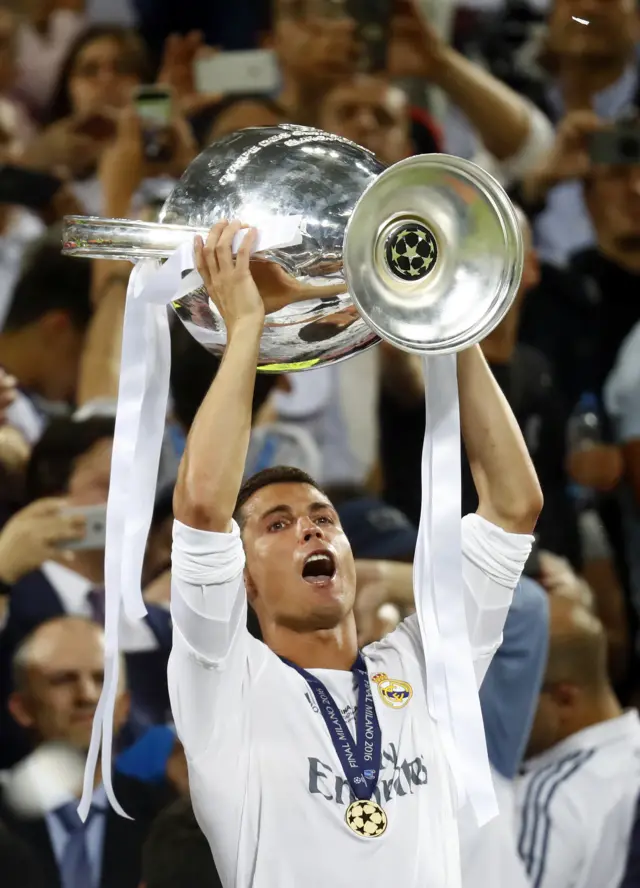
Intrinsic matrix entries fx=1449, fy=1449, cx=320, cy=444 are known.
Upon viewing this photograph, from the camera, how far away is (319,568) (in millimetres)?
2107

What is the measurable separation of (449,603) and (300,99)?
215 centimetres

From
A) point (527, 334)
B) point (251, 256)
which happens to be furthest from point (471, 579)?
point (527, 334)

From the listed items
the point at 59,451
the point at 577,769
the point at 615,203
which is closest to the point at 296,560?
the point at 59,451

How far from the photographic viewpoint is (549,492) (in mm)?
3521

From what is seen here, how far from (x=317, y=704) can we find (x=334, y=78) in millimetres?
2237

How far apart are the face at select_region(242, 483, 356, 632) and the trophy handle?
20.3 inches

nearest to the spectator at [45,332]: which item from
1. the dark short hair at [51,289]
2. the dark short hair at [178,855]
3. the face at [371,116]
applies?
the dark short hair at [51,289]

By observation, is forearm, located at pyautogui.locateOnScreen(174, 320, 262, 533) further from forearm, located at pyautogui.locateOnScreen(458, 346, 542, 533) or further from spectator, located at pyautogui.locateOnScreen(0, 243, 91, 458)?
spectator, located at pyautogui.locateOnScreen(0, 243, 91, 458)

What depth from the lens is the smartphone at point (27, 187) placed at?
3688 mm

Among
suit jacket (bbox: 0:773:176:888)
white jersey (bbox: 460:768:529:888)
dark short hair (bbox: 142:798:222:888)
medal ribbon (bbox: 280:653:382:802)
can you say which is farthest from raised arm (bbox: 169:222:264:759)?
suit jacket (bbox: 0:773:176:888)

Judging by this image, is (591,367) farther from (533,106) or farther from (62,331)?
(62,331)

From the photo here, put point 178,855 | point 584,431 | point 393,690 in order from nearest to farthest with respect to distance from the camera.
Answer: point 393,690
point 178,855
point 584,431

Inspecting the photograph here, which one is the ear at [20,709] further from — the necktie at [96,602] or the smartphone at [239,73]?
the smartphone at [239,73]

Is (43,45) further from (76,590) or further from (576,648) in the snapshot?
(576,648)
